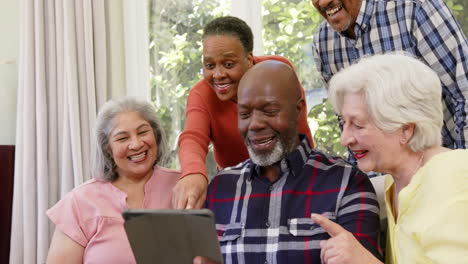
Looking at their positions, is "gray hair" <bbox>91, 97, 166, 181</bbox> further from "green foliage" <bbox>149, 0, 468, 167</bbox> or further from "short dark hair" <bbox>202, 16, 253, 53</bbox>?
"green foliage" <bbox>149, 0, 468, 167</bbox>

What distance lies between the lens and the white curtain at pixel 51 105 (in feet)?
10.9

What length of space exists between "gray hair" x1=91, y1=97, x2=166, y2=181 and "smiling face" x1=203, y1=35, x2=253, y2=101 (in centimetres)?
36

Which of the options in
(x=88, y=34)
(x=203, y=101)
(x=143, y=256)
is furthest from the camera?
(x=88, y=34)

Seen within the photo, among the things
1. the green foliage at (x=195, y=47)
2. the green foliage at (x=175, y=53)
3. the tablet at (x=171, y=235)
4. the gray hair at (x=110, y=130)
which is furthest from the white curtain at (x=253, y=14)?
the tablet at (x=171, y=235)

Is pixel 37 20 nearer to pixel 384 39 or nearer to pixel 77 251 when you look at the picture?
pixel 77 251

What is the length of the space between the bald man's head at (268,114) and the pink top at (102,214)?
530 millimetres

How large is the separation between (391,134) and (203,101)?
33.6 inches

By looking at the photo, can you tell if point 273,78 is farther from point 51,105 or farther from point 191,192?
point 51,105

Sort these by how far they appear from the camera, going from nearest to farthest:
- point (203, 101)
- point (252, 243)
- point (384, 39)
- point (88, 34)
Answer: point (252, 243) → point (384, 39) → point (203, 101) → point (88, 34)

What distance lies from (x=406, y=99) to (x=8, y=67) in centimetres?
279

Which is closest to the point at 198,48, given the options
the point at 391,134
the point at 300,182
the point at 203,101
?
the point at 203,101

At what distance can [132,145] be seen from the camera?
2.20m

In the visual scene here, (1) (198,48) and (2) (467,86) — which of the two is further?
(1) (198,48)

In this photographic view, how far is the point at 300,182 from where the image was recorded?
1789 mm
